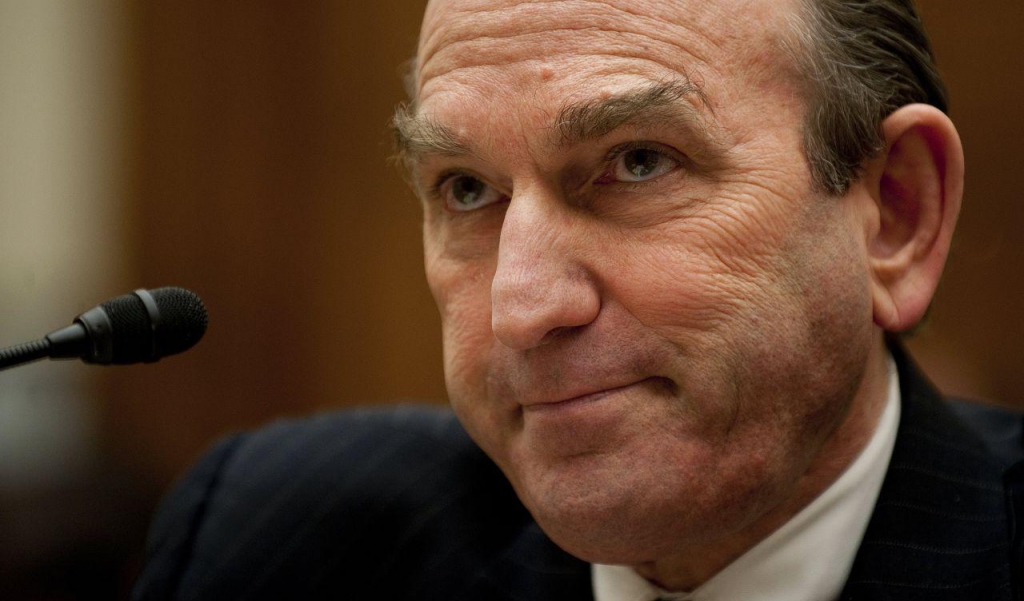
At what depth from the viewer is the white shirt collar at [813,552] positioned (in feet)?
5.15

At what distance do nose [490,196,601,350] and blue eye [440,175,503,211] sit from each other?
0.17 metres

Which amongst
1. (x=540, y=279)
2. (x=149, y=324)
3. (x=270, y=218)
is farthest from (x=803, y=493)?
(x=270, y=218)

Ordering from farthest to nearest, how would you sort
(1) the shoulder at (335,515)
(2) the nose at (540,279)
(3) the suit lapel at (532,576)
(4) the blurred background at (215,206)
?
(4) the blurred background at (215,206) < (1) the shoulder at (335,515) < (3) the suit lapel at (532,576) < (2) the nose at (540,279)

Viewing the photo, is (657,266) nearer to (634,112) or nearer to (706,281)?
(706,281)

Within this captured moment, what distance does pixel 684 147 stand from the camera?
4.66 feet

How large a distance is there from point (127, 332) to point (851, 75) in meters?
1.05

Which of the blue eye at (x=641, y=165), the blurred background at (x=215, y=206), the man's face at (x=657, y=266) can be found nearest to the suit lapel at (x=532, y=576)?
the man's face at (x=657, y=266)

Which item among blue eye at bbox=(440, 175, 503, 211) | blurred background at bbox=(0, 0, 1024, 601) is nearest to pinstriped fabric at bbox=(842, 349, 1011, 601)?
blue eye at bbox=(440, 175, 503, 211)

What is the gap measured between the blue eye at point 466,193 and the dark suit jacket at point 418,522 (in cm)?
62

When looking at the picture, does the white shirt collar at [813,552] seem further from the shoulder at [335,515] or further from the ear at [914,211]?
the shoulder at [335,515]

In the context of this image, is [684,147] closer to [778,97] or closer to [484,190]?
[778,97]

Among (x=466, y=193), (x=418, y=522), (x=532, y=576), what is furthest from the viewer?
(x=418, y=522)

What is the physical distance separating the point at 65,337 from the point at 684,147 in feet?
2.68

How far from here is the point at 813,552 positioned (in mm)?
1575
